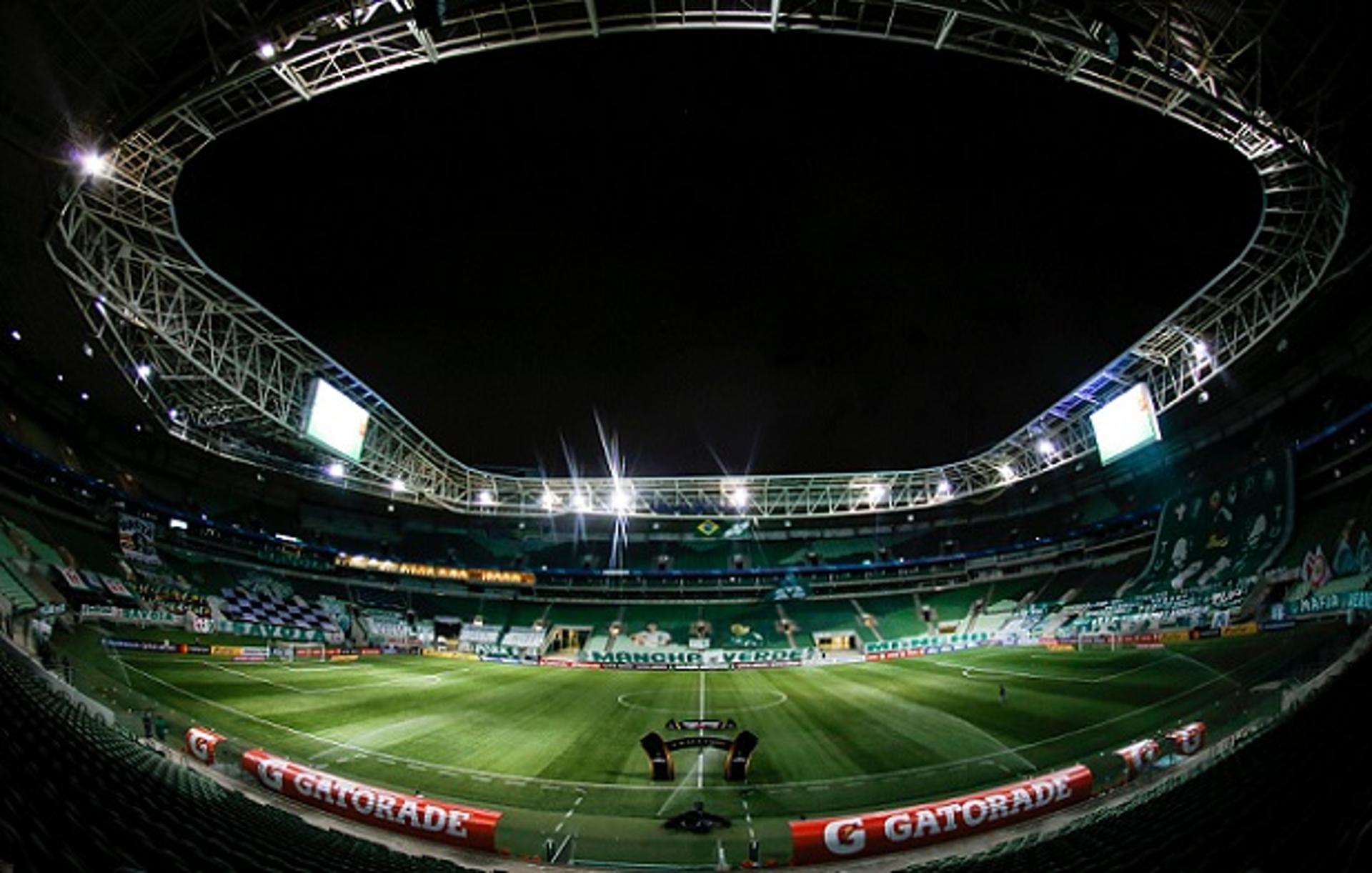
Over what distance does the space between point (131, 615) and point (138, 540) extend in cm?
1069

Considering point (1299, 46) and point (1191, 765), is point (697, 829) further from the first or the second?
point (1299, 46)

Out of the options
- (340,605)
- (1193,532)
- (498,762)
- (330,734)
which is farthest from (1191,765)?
(340,605)

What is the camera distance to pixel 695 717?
995 inches

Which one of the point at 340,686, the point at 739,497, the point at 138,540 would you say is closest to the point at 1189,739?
the point at 340,686

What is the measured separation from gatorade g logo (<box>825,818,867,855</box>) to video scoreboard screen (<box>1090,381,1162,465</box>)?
98.8ft

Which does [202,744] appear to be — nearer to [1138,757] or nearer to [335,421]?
[335,421]

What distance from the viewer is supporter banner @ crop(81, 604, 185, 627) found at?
31.2 meters

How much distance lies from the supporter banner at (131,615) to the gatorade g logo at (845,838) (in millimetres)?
36881

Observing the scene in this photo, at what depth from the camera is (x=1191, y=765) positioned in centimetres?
1380

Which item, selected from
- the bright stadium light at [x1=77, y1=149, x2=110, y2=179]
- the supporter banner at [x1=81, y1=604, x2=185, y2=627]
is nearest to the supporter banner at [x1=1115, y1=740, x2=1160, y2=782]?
the bright stadium light at [x1=77, y1=149, x2=110, y2=179]

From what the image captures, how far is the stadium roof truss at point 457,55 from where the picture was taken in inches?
604

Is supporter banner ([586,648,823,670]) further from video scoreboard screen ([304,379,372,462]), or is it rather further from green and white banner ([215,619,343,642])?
video scoreboard screen ([304,379,372,462])

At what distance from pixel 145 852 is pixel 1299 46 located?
25.4 m

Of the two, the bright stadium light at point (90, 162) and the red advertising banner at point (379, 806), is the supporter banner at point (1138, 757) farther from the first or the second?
the bright stadium light at point (90, 162)
